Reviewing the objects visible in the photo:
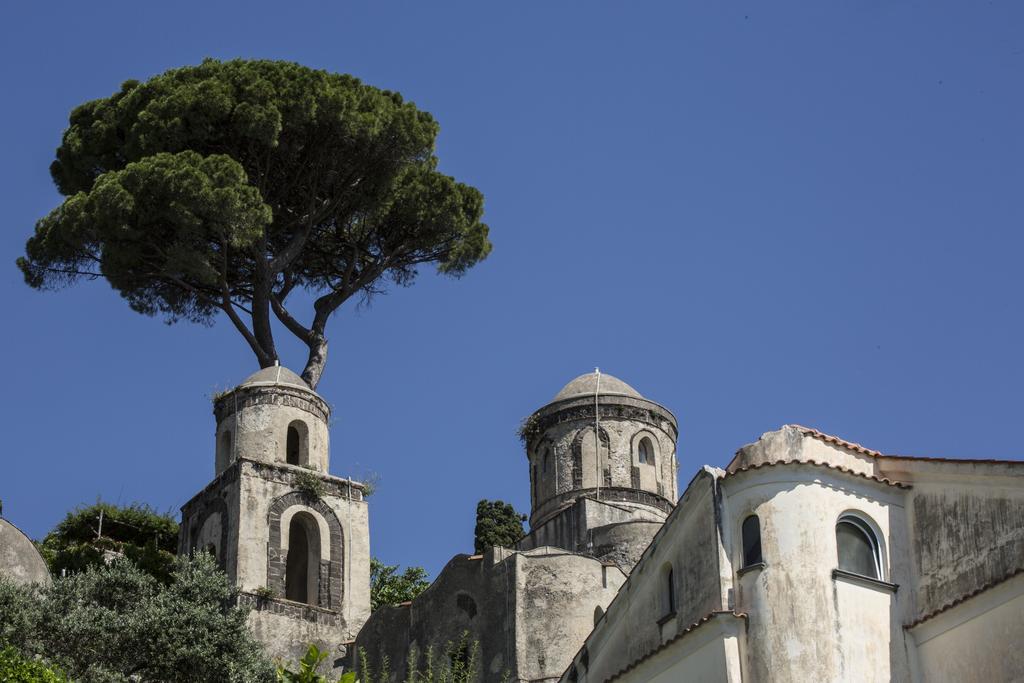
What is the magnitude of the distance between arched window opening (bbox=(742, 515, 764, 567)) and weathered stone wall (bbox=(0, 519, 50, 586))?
43.8 feet

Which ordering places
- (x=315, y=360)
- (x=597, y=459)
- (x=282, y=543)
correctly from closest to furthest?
(x=282, y=543), (x=597, y=459), (x=315, y=360)

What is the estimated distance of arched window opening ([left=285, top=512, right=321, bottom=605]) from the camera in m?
37.9

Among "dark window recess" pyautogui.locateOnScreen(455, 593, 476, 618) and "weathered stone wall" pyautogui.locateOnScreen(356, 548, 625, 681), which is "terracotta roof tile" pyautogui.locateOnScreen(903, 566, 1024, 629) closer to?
"weathered stone wall" pyautogui.locateOnScreen(356, 548, 625, 681)

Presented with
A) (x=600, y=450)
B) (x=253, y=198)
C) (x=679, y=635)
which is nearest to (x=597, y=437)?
(x=600, y=450)

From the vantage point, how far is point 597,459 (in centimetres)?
3909

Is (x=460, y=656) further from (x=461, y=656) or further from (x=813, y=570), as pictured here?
(x=813, y=570)

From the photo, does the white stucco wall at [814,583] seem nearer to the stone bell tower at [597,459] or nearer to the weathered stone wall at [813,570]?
the weathered stone wall at [813,570]

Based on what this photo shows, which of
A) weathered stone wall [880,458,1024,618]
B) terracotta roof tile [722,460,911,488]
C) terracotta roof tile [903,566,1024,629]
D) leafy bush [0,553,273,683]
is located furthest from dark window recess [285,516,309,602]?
terracotta roof tile [903,566,1024,629]

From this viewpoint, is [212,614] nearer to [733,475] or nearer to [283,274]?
[733,475]

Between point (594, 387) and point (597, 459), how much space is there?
6.44 ft

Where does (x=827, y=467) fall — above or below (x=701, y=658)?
above

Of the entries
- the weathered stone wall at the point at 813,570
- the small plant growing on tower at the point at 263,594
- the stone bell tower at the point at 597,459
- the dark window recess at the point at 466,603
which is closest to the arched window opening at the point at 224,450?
the small plant growing on tower at the point at 263,594

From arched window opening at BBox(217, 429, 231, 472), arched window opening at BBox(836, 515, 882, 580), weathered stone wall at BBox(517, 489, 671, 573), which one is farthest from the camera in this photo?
arched window opening at BBox(217, 429, 231, 472)

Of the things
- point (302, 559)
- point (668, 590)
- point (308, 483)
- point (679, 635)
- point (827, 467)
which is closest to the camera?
point (827, 467)
